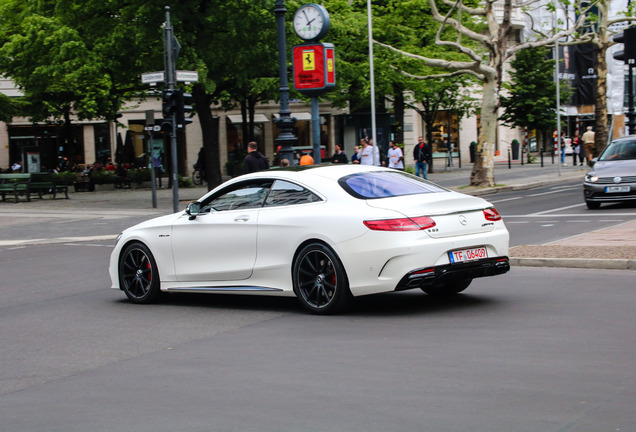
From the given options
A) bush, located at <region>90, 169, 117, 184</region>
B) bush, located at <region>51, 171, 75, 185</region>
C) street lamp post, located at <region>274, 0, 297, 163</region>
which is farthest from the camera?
bush, located at <region>90, 169, 117, 184</region>

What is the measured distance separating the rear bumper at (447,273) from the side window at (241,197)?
195 centimetres

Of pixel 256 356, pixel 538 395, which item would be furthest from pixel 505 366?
pixel 256 356

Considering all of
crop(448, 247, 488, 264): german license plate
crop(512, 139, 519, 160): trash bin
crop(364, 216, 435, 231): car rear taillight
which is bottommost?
crop(448, 247, 488, 264): german license plate

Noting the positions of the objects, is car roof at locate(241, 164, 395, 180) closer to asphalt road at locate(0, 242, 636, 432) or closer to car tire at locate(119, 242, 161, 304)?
asphalt road at locate(0, 242, 636, 432)

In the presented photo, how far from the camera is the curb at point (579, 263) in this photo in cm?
1134

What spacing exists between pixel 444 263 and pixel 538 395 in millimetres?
3006

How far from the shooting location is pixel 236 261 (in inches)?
378

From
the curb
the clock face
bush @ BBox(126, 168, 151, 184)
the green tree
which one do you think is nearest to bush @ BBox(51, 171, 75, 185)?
bush @ BBox(126, 168, 151, 184)

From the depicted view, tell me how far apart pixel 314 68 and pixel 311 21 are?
1323 millimetres

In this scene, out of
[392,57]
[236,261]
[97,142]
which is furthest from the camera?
[97,142]

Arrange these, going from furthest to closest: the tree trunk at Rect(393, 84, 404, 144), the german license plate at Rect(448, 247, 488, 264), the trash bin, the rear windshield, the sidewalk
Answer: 1. the trash bin
2. the tree trunk at Rect(393, 84, 404, 144)
3. the sidewalk
4. the rear windshield
5. the german license plate at Rect(448, 247, 488, 264)

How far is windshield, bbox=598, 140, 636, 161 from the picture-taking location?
21547mm

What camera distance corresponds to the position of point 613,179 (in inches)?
808

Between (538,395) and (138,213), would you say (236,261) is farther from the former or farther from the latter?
(138,213)
